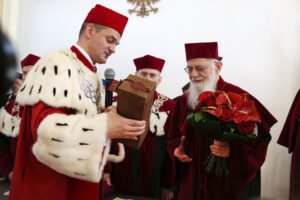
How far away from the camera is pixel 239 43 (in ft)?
15.4

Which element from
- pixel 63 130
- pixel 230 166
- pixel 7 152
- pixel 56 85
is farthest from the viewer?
pixel 7 152

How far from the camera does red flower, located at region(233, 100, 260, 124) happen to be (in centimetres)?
196

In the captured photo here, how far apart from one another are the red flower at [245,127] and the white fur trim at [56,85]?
1.07 m

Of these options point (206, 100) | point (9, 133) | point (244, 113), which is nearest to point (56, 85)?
point (206, 100)

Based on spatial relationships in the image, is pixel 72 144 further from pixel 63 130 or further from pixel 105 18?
pixel 105 18

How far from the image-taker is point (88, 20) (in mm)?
2027

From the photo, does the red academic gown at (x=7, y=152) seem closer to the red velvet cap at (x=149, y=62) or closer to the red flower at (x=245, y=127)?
the red velvet cap at (x=149, y=62)

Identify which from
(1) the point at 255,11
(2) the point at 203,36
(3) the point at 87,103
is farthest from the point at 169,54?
(3) the point at 87,103

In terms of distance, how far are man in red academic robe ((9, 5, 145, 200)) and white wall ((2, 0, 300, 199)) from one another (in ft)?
8.78

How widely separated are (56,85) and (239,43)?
3.93 metres

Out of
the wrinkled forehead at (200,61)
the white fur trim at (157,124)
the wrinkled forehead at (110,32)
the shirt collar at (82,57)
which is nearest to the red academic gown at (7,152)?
the white fur trim at (157,124)

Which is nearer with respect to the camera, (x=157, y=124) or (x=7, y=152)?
(x=7, y=152)

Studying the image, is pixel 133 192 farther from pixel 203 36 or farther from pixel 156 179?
pixel 203 36

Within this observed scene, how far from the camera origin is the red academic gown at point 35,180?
160 cm
